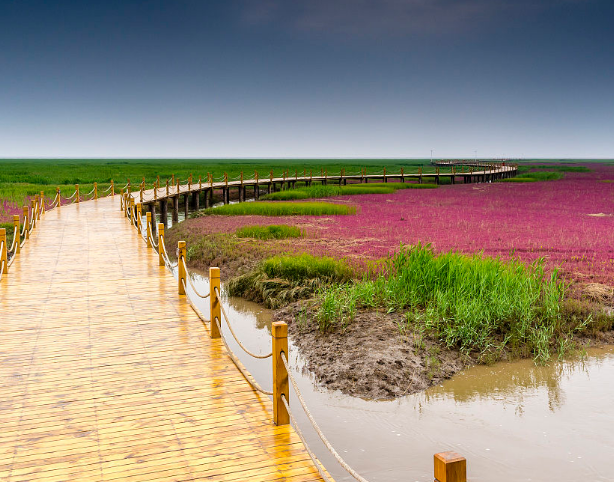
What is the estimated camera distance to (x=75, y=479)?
432 cm

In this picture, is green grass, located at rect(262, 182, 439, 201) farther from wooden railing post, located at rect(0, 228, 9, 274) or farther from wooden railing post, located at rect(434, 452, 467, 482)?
wooden railing post, located at rect(434, 452, 467, 482)

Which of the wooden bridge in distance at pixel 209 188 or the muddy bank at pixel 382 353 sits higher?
the wooden bridge in distance at pixel 209 188

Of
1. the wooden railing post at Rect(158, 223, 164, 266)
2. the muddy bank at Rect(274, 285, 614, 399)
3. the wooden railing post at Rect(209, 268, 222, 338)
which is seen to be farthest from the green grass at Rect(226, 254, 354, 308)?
the wooden railing post at Rect(209, 268, 222, 338)

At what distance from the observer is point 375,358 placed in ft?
29.2

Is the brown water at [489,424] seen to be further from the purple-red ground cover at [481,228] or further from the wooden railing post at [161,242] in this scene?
the purple-red ground cover at [481,228]

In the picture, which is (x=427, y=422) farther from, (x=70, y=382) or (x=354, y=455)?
(x=70, y=382)

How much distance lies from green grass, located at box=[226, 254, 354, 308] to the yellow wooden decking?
10.1ft

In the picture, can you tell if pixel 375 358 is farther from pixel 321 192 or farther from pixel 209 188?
pixel 321 192

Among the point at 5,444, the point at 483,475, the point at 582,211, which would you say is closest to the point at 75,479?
the point at 5,444

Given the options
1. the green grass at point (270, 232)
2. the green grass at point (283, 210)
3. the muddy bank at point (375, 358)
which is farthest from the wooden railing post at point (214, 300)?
the green grass at point (283, 210)

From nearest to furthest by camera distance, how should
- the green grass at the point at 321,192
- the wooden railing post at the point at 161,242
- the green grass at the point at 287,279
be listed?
the wooden railing post at the point at 161,242 → the green grass at the point at 287,279 → the green grass at the point at 321,192

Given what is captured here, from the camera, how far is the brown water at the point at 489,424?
20.6 ft

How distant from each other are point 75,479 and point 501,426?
5.24 meters

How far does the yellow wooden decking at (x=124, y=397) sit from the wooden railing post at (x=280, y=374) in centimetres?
13
